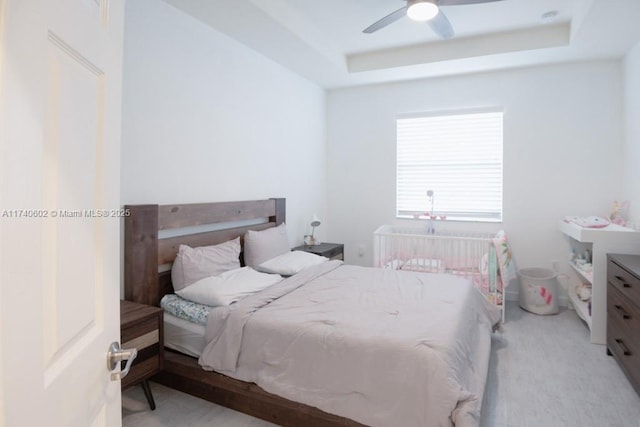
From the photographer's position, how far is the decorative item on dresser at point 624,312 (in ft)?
7.21

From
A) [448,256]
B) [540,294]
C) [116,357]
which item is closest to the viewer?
[116,357]

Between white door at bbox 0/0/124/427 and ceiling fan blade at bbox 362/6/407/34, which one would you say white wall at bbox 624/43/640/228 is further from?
white door at bbox 0/0/124/427

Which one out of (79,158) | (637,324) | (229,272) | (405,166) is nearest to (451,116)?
(405,166)

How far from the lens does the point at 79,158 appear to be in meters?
0.74

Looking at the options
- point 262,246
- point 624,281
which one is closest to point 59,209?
point 262,246

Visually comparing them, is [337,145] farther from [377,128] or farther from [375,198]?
[375,198]

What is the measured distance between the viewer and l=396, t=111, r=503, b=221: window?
166 inches

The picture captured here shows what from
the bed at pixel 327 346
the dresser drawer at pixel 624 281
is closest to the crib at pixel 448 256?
the bed at pixel 327 346

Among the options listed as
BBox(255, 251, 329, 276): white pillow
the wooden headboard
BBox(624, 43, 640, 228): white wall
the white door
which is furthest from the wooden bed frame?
BBox(624, 43, 640, 228): white wall

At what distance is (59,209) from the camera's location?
26.7 inches

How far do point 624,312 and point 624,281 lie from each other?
0.20 meters

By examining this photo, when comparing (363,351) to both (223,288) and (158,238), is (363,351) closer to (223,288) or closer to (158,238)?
(223,288)

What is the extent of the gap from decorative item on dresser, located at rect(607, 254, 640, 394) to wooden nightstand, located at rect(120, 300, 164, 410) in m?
2.78

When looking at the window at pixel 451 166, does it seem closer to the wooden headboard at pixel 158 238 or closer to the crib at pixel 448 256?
the crib at pixel 448 256
